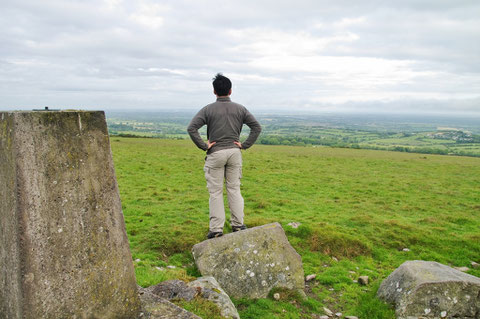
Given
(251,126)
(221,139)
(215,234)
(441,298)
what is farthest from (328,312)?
(251,126)

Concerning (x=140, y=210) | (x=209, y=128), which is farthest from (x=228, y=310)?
(x=140, y=210)

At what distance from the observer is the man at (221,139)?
7.92 metres

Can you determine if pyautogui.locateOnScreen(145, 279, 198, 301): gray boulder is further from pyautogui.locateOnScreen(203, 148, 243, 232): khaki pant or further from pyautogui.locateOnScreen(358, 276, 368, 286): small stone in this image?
pyautogui.locateOnScreen(358, 276, 368, 286): small stone

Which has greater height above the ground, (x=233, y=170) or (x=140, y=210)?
(x=233, y=170)

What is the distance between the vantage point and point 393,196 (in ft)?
63.5

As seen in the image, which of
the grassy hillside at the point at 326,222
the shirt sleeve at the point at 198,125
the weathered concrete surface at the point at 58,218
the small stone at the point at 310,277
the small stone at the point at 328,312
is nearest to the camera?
the weathered concrete surface at the point at 58,218

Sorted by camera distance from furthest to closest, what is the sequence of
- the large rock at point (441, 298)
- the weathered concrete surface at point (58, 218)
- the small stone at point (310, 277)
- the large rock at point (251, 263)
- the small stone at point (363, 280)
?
the small stone at point (310, 277)
the small stone at point (363, 280)
the large rock at point (251, 263)
the large rock at point (441, 298)
the weathered concrete surface at point (58, 218)

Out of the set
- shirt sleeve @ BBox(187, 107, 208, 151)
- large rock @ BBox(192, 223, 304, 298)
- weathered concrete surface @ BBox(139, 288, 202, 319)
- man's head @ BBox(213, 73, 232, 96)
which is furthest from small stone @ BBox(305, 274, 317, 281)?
man's head @ BBox(213, 73, 232, 96)

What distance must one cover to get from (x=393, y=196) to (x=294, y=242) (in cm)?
1167

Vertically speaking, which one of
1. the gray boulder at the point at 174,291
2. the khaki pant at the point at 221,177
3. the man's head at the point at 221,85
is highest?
the man's head at the point at 221,85

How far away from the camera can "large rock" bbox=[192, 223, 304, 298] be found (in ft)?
23.1

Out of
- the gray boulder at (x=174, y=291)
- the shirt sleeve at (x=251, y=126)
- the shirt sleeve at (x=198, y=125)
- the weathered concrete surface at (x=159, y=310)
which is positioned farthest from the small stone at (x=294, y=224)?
the weathered concrete surface at (x=159, y=310)

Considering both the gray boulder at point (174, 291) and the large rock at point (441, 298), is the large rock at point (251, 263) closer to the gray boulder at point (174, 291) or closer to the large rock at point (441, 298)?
the gray boulder at point (174, 291)

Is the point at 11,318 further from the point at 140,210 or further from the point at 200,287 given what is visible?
the point at 140,210
